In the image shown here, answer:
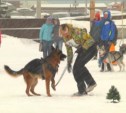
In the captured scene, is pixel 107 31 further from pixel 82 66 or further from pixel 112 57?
pixel 82 66

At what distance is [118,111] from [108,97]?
1.11 meters

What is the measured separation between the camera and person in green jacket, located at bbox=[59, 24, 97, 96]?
10.8 m

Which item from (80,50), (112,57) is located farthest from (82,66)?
(112,57)

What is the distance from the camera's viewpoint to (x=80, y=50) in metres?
11.0

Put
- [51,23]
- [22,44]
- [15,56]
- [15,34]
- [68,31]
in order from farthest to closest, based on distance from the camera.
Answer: [15,34], [22,44], [15,56], [51,23], [68,31]

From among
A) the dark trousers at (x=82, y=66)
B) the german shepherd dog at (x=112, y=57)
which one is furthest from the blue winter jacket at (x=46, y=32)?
the dark trousers at (x=82, y=66)

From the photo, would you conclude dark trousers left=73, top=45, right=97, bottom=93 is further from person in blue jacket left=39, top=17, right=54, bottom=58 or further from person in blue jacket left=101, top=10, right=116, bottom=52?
person in blue jacket left=39, top=17, right=54, bottom=58

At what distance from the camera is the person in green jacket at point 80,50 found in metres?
→ 10.8

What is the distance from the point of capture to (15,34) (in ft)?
101

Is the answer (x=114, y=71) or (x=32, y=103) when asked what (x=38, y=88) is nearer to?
(x=32, y=103)

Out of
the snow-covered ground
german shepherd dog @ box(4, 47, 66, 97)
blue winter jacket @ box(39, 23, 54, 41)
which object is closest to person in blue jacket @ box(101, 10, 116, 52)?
the snow-covered ground

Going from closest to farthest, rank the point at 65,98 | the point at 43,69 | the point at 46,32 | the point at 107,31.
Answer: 1. the point at 65,98
2. the point at 43,69
3. the point at 107,31
4. the point at 46,32

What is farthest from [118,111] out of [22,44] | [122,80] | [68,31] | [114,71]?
[22,44]

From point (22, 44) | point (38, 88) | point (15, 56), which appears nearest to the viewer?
point (38, 88)
